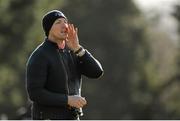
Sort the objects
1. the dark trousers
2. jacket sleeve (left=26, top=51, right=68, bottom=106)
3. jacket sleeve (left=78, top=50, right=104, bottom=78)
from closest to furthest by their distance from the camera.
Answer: jacket sleeve (left=26, top=51, right=68, bottom=106)
the dark trousers
jacket sleeve (left=78, top=50, right=104, bottom=78)

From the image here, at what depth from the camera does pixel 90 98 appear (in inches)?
1722

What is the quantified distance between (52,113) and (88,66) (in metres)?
0.51

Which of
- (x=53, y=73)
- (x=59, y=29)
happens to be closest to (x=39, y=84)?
(x=53, y=73)

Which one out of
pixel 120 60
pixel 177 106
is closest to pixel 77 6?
pixel 120 60

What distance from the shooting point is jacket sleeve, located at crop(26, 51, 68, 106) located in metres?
7.13

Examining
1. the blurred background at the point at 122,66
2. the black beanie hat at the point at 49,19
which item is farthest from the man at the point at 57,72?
the blurred background at the point at 122,66

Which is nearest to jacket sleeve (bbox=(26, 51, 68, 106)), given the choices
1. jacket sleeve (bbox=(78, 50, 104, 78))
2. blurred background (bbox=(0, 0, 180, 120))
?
jacket sleeve (bbox=(78, 50, 104, 78))

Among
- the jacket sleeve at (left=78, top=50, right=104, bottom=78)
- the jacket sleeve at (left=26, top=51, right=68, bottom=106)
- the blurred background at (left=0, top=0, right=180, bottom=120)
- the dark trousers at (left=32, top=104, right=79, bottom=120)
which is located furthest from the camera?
the blurred background at (left=0, top=0, right=180, bottom=120)

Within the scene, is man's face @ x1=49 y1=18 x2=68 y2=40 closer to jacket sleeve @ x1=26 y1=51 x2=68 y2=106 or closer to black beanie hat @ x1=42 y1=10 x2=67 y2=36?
black beanie hat @ x1=42 y1=10 x2=67 y2=36

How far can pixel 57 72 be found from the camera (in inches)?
284

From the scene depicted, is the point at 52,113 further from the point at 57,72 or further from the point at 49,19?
the point at 49,19

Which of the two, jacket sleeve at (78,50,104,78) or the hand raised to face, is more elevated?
the hand raised to face

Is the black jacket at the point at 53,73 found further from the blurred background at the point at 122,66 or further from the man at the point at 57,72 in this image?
the blurred background at the point at 122,66

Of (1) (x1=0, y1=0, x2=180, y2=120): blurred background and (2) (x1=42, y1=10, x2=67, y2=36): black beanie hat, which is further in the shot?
(1) (x1=0, y1=0, x2=180, y2=120): blurred background
